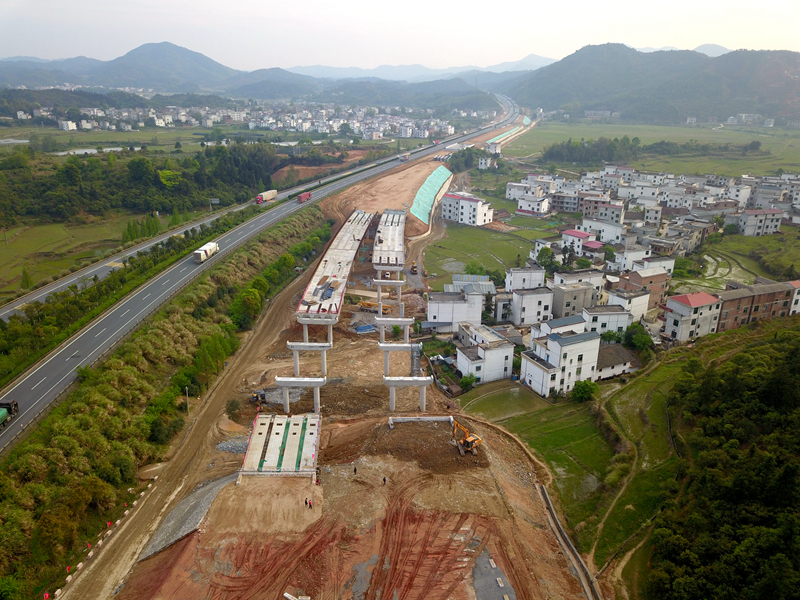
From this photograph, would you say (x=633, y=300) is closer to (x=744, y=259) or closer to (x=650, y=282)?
(x=650, y=282)

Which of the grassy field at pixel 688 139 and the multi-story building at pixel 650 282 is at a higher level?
the grassy field at pixel 688 139

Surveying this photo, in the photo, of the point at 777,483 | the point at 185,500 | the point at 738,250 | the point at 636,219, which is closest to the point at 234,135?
the point at 636,219

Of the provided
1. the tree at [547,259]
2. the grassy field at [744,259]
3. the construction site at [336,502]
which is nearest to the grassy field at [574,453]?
the construction site at [336,502]

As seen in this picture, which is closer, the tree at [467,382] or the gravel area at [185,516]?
the gravel area at [185,516]

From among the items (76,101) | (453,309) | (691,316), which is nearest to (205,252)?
(453,309)

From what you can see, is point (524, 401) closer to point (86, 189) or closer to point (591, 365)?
point (591, 365)

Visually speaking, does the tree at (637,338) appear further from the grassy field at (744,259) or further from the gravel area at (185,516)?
the gravel area at (185,516)
